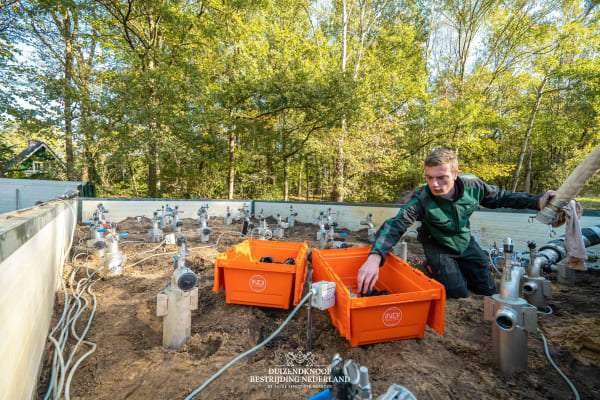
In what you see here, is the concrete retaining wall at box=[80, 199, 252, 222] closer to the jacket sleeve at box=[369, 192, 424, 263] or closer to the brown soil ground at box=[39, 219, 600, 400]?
the brown soil ground at box=[39, 219, 600, 400]

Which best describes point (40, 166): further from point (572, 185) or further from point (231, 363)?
point (572, 185)

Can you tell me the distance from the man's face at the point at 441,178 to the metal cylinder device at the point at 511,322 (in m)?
0.77

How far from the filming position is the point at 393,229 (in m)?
1.99

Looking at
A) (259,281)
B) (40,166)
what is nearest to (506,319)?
(259,281)

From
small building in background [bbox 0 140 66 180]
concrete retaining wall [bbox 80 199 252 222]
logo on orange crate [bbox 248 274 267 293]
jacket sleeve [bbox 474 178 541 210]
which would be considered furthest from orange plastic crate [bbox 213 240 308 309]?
small building in background [bbox 0 140 66 180]

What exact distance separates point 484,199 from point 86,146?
11344 mm

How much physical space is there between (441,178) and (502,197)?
769 mm

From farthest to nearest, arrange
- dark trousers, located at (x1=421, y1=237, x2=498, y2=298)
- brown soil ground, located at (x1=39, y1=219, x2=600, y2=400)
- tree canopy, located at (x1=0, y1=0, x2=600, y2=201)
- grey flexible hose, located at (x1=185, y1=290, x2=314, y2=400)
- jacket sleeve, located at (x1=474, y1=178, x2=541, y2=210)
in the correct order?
tree canopy, located at (x1=0, y1=0, x2=600, y2=201) < dark trousers, located at (x1=421, y1=237, x2=498, y2=298) < jacket sleeve, located at (x1=474, y1=178, x2=541, y2=210) < brown soil ground, located at (x1=39, y1=219, x2=600, y2=400) < grey flexible hose, located at (x1=185, y1=290, x2=314, y2=400)

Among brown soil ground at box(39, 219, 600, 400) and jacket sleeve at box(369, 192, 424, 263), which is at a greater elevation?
jacket sleeve at box(369, 192, 424, 263)

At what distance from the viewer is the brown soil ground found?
4.53 ft

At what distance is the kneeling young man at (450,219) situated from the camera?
6.91 feet

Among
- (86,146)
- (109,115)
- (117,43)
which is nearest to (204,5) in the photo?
(117,43)

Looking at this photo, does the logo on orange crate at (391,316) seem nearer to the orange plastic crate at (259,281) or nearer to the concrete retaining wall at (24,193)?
the orange plastic crate at (259,281)

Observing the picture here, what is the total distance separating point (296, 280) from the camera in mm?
1987
